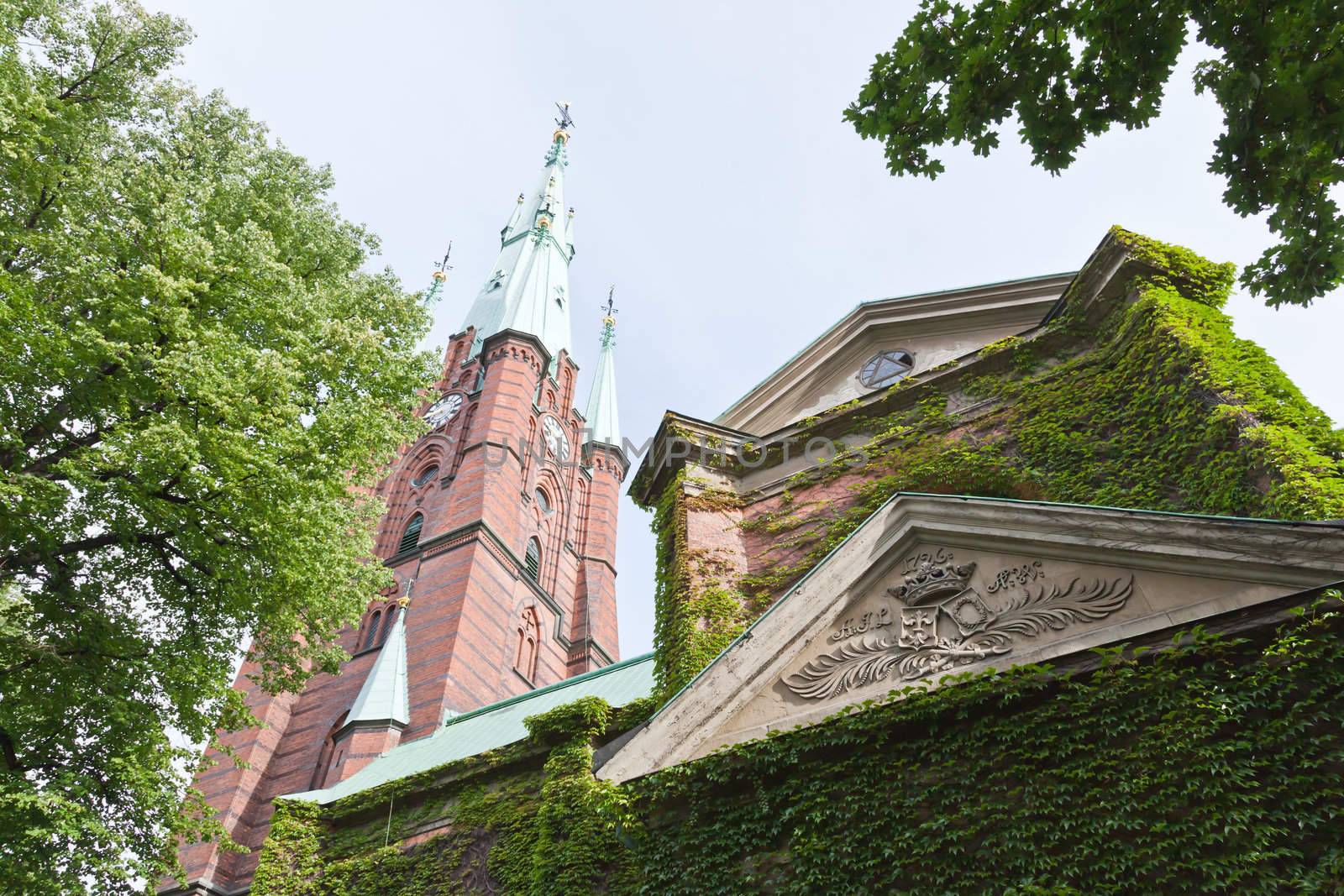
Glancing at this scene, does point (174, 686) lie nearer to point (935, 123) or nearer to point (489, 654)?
point (935, 123)

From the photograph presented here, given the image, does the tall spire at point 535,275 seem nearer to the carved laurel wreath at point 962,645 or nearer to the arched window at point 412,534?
the arched window at point 412,534

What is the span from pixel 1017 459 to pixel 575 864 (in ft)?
22.3

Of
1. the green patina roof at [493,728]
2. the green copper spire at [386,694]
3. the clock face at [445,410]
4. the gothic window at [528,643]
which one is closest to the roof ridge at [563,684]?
the green patina roof at [493,728]

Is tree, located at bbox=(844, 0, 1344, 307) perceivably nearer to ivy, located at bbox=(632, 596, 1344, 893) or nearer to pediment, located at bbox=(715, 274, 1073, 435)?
ivy, located at bbox=(632, 596, 1344, 893)

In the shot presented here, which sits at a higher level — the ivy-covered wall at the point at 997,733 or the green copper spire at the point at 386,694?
the green copper spire at the point at 386,694

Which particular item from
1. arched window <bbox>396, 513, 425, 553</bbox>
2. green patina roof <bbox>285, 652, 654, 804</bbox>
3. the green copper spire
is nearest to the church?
green patina roof <bbox>285, 652, 654, 804</bbox>

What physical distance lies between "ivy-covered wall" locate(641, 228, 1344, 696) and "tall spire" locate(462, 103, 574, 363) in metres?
33.1

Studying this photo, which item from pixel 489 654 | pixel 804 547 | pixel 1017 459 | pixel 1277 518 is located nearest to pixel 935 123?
pixel 1277 518

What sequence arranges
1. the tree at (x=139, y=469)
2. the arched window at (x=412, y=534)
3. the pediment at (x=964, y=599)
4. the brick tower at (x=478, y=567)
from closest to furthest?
the pediment at (x=964, y=599), the tree at (x=139, y=469), the brick tower at (x=478, y=567), the arched window at (x=412, y=534)

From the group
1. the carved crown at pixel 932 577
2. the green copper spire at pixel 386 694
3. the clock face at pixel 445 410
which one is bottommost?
the carved crown at pixel 932 577

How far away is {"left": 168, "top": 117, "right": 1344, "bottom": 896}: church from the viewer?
573 centimetres

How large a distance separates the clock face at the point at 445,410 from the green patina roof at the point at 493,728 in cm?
2255

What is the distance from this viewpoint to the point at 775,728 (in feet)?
24.5

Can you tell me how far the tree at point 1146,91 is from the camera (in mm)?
5539
